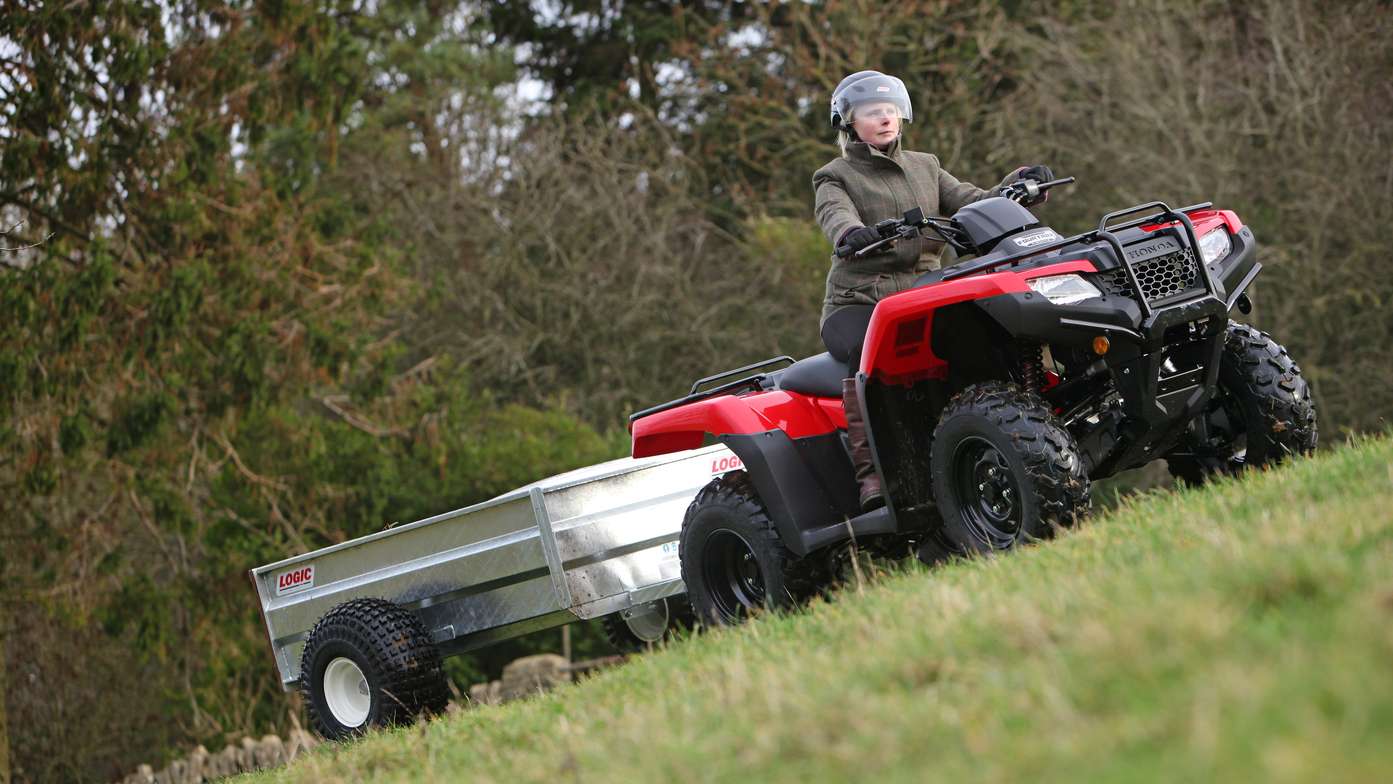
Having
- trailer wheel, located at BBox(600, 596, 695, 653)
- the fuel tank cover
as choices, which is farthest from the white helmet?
trailer wheel, located at BBox(600, 596, 695, 653)

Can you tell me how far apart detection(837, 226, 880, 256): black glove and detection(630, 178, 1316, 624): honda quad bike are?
27mm

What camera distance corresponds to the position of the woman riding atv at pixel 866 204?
20.4ft

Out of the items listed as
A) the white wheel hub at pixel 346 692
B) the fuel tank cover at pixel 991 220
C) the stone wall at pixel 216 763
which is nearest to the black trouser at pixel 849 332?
the fuel tank cover at pixel 991 220

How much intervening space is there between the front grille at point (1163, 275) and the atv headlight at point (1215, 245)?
0.13 meters

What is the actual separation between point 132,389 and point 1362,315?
11001 mm

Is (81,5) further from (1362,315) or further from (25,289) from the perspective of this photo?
(1362,315)

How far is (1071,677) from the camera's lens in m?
3.23

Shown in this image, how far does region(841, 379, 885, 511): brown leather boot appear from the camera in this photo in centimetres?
609

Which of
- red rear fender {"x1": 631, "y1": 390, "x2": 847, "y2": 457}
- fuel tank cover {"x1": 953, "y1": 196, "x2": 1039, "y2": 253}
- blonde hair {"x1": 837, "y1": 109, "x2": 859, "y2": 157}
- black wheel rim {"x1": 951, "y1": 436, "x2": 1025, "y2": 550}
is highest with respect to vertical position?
blonde hair {"x1": 837, "y1": 109, "x2": 859, "y2": 157}

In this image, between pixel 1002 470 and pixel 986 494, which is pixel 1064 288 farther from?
pixel 986 494

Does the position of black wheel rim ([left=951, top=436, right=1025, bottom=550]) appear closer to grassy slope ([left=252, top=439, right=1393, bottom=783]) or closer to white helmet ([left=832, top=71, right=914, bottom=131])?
grassy slope ([left=252, top=439, right=1393, bottom=783])

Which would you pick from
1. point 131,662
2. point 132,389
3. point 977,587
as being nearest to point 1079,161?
point 132,389

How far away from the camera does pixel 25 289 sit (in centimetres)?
1262

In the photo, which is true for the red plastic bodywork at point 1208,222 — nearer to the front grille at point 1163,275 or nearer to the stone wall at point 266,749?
the front grille at point 1163,275
